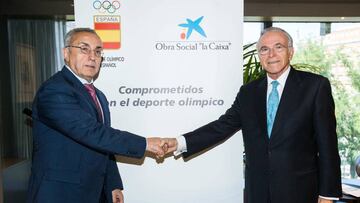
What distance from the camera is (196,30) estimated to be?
2.31 m

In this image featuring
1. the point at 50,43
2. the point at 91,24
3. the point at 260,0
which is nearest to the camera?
the point at 91,24

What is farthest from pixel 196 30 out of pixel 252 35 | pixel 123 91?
pixel 252 35

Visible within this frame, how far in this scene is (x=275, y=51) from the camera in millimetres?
2023

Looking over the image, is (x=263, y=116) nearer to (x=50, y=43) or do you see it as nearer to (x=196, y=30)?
(x=196, y=30)

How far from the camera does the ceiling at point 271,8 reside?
4691 millimetres

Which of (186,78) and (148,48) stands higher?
(148,48)

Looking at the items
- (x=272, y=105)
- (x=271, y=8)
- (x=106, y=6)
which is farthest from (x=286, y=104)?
(x=271, y=8)

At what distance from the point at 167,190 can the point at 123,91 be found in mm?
758

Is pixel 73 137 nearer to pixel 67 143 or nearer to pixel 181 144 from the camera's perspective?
pixel 67 143

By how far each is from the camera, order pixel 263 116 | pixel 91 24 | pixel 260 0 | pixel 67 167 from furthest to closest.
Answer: pixel 260 0 < pixel 91 24 < pixel 263 116 < pixel 67 167

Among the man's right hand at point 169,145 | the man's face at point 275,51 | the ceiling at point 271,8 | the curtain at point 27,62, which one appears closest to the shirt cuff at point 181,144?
the man's right hand at point 169,145

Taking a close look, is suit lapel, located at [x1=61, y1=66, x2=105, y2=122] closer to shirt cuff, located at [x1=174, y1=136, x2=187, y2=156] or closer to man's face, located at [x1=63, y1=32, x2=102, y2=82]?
man's face, located at [x1=63, y1=32, x2=102, y2=82]

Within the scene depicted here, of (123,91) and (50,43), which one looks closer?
(123,91)

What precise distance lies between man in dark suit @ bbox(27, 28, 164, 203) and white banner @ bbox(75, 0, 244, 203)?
0.35 metres
